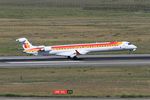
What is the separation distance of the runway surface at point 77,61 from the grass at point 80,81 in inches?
156

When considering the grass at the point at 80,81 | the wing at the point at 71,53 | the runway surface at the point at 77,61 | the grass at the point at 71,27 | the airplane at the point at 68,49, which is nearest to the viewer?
the grass at the point at 80,81

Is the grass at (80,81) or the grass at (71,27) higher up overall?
the grass at (71,27)

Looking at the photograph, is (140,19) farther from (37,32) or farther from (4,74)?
(4,74)

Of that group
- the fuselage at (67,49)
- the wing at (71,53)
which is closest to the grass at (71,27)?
the fuselage at (67,49)

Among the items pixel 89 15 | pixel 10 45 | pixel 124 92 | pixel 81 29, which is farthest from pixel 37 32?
pixel 124 92

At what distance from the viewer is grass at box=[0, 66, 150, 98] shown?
50469mm

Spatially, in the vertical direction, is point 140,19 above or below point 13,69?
above

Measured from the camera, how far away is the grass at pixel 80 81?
5047 cm

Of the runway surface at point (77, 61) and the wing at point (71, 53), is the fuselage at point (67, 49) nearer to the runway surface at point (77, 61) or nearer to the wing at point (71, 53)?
the wing at point (71, 53)

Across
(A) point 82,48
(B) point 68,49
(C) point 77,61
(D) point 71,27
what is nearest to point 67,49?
(B) point 68,49

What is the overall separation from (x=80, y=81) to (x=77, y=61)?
21310 mm

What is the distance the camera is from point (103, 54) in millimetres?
89375

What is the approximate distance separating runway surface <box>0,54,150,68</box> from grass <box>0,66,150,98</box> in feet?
13.0

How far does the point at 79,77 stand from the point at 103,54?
86.6 feet
